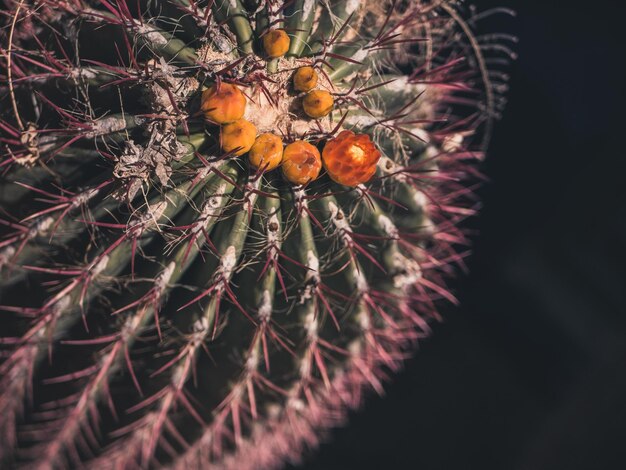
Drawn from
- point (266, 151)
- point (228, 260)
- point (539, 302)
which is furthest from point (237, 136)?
point (539, 302)

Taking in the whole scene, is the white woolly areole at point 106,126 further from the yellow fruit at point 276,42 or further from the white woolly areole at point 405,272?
the white woolly areole at point 405,272

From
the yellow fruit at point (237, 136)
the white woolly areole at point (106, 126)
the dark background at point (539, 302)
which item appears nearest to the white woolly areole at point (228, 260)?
the yellow fruit at point (237, 136)

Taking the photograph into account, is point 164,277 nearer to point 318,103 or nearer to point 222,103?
point 222,103

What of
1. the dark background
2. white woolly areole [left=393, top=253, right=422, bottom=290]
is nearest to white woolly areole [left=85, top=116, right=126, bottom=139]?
white woolly areole [left=393, top=253, right=422, bottom=290]

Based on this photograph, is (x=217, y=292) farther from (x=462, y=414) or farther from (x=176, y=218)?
(x=462, y=414)

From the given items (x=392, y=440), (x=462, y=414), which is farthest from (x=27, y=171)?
(x=462, y=414)

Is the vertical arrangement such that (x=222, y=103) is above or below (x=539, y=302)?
above

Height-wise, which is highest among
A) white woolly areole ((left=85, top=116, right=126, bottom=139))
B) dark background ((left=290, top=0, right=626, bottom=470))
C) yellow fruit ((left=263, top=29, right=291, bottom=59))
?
white woolly areole ((left=85, top=116, right=126, bottom=139))

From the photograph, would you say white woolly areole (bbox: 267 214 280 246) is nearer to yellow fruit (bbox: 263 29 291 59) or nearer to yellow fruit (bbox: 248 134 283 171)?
yellow fruit (bbox: 248 134 283 171)

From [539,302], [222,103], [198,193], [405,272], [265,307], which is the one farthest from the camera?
[539,302]
